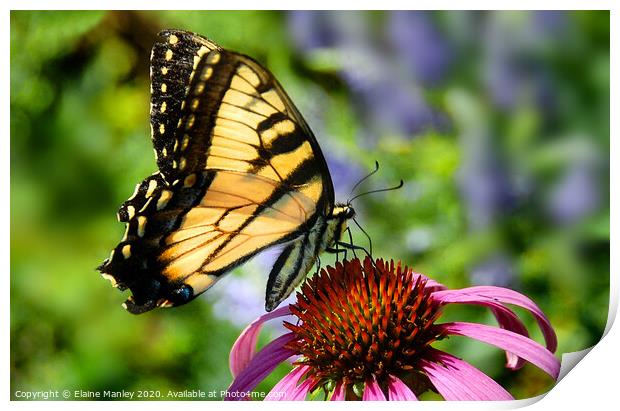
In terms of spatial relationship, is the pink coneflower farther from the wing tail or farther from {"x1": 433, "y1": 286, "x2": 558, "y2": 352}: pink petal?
the wing tail

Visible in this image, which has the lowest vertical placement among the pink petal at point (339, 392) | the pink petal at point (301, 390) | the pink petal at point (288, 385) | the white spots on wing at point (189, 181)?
the pink petal at point (339, 392)

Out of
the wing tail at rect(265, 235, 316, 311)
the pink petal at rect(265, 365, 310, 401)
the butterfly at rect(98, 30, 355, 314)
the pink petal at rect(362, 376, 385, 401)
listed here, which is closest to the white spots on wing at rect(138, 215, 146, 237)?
the butterfly at rect(98, 30, 355, 314)

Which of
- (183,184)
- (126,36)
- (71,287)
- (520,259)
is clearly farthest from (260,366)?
(126,36)

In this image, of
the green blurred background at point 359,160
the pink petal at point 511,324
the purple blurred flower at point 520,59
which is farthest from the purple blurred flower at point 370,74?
the pink petal at point 511,324

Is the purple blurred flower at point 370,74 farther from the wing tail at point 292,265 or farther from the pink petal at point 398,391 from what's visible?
the pink petal at point 398,391

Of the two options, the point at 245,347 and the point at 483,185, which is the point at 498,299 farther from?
the point at 483,185

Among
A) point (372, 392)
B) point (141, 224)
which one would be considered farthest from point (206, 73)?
point (372, 392)
